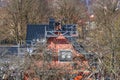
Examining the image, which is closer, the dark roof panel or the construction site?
the construction site

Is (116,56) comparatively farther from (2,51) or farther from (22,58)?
(2,51)

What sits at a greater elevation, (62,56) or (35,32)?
(35,32)

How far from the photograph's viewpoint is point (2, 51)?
56.3 feet

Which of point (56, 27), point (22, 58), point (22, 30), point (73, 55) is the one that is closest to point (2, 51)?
point (22, 58)

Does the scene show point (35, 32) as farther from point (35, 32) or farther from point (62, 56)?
point (62, 56)

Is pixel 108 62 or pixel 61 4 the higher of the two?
pixel 61 4

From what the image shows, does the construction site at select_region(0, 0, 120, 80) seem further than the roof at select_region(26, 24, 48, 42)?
No

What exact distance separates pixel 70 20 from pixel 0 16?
20.2ft

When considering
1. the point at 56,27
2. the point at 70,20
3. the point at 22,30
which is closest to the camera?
the point at 56,27

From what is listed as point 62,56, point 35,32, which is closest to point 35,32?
point 35,32

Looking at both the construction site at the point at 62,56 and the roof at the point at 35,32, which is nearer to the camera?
the construction site at the point at 62,56

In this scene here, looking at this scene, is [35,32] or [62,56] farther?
[35,32]

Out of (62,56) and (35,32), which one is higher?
(35,32)

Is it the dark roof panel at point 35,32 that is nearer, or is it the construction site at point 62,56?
the construction site at point 62,56
